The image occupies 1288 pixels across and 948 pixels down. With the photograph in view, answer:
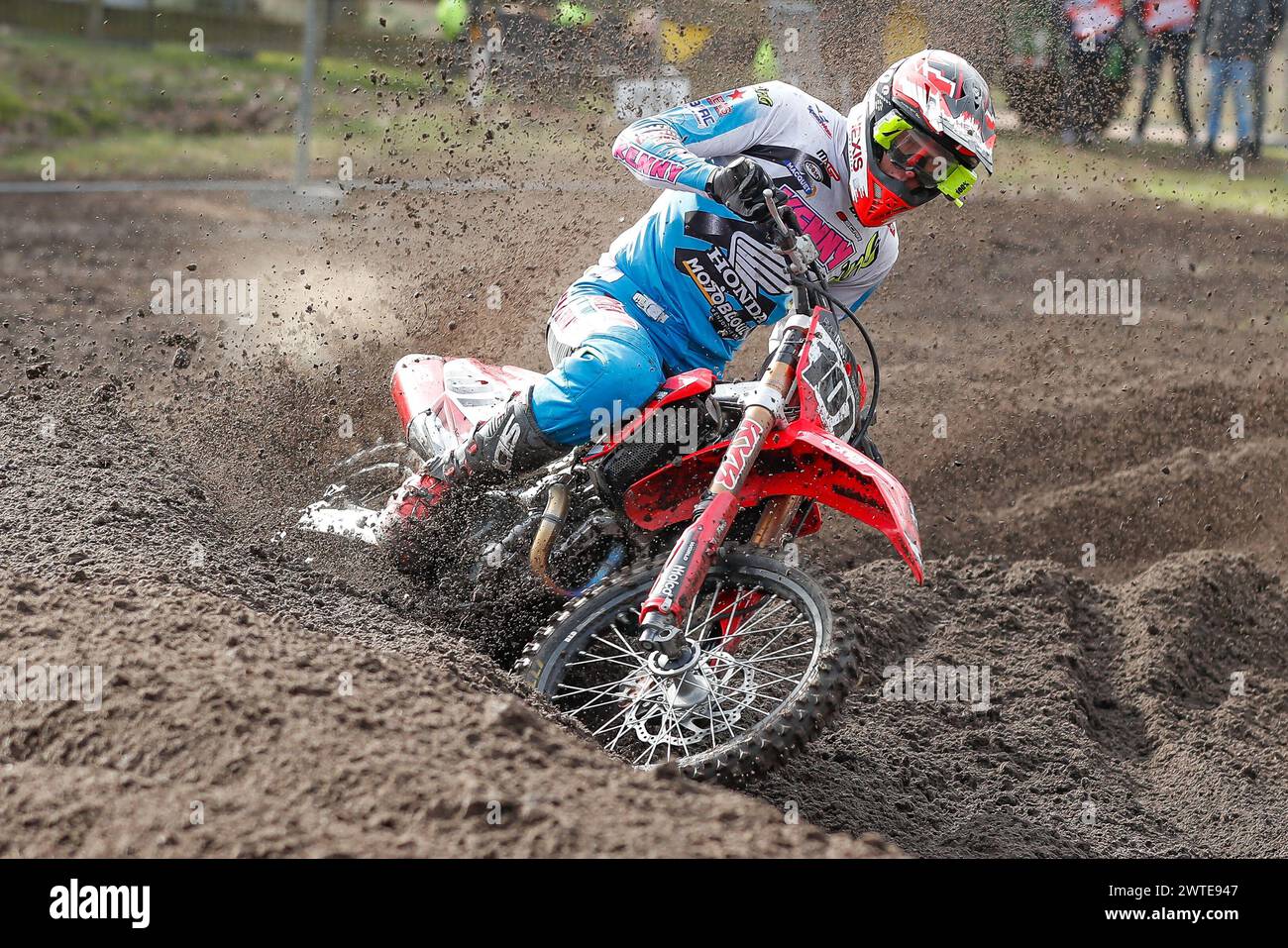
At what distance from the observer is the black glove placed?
4340 mm

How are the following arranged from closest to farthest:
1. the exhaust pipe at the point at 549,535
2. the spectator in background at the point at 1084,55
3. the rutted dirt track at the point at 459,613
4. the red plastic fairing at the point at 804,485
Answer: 1. the rutted dirt track at the point at 459,613
2. the red plastic fairing at the point at 804,485
3. the exhaust pipe at the point at 549,535
4. the spectator in background at the point at 1084,55

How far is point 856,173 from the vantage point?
4.75m

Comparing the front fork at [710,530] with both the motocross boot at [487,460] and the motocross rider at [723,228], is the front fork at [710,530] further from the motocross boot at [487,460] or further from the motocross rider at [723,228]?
the motocross boot at [487,460]

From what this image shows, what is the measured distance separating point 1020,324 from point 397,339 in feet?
15.0

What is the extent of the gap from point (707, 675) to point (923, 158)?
1.97 metres

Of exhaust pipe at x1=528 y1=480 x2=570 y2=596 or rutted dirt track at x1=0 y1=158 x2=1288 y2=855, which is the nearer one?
rutted dirt track at x1=0 y1=158 x2=1288 y2=855

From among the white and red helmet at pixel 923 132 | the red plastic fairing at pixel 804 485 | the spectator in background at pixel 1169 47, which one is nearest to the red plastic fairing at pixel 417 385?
the red plastic fairing at pixel 804 485

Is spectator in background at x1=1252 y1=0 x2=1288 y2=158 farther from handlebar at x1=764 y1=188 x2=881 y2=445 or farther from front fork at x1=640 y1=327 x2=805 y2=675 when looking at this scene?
front fork at x1=640 y1=327 x2=805 y2=675

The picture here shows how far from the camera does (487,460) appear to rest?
200 inches

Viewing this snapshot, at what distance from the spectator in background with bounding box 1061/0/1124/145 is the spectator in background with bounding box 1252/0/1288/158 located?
1384 mm

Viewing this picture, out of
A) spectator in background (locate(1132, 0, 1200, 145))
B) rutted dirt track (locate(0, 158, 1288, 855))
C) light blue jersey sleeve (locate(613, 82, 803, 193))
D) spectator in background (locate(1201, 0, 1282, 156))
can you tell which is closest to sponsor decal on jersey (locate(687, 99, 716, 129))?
light blue jersey sleeve (locate(613, 82, 803, 193))

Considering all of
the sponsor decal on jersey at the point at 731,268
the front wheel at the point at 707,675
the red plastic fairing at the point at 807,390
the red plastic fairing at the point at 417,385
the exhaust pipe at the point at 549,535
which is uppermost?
the sponsor decal on jersey at the point at 731,268

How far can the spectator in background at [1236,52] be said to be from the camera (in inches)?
425

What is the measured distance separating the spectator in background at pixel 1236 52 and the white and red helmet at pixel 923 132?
302 inches
